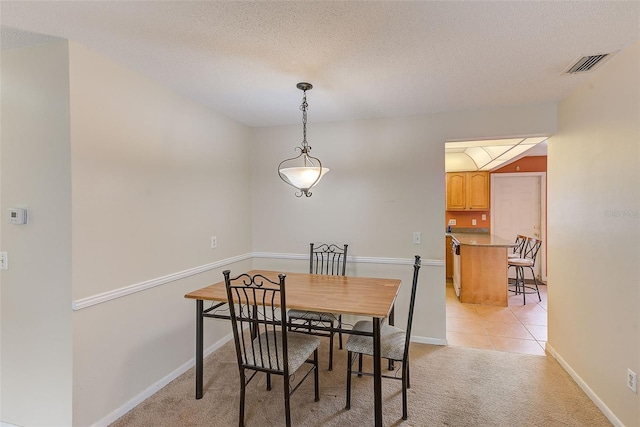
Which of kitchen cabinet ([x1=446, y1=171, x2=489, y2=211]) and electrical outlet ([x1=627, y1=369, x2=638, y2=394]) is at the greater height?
kitchen cabinet ([x1=446, y1=171, x2=489, y2=211])

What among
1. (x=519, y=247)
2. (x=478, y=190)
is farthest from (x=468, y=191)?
(x=519, y=247)

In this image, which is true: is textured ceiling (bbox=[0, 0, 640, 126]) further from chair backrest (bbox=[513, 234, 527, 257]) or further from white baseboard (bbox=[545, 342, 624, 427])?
chair backrest (bbox=[513, 234, 527, 257])

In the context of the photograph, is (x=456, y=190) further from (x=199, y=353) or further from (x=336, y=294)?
(x=199, y=353)

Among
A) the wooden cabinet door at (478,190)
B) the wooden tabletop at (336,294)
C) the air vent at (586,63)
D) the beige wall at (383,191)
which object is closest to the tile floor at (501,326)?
the beige wall at (383,191)

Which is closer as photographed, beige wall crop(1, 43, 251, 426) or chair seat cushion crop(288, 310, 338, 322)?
beige wall crop(1, 43, 251, 426)

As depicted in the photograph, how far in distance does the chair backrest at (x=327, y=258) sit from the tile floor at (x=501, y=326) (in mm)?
1380

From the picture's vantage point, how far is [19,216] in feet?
6.15

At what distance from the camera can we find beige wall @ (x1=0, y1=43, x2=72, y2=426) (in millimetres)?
1816

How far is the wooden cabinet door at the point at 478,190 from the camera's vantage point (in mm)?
5863

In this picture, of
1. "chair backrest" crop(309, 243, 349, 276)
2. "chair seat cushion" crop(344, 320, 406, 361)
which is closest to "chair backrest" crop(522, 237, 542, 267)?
"chair backrest" crop(309, 243, 349, 276)

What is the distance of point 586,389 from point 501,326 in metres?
1.39

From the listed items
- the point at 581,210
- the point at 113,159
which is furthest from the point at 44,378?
the point at 581,210

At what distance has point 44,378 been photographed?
188cm

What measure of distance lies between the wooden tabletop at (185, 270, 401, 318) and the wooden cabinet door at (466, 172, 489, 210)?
13.5 ft
